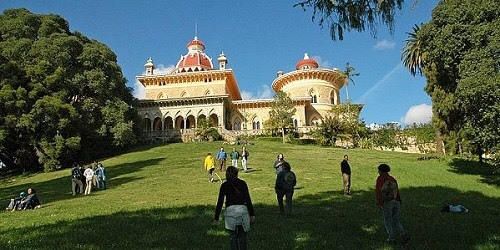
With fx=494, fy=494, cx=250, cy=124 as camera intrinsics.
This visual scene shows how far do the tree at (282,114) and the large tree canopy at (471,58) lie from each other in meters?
27.2

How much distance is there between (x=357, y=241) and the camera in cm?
950

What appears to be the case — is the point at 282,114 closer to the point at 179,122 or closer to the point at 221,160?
the point at 179,122

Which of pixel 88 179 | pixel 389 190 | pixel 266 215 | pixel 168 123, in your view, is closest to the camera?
pixel 389 190

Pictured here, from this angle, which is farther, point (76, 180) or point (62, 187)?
point (62, 187)

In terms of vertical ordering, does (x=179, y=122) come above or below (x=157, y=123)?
above

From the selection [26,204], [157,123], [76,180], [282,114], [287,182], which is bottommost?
[26,204]

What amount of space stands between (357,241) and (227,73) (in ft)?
197

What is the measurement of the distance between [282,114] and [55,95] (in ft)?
79.7

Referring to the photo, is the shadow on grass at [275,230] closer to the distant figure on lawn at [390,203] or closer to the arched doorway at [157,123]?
the distant figure on lawn at [390,203]

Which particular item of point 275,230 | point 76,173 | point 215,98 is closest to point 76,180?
point 76,173

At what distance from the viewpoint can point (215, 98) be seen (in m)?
60.2

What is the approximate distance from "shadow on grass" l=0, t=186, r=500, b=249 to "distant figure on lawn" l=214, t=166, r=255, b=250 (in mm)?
1656

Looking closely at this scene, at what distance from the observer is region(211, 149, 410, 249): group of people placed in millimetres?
7062

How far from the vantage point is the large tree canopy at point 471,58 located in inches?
832
